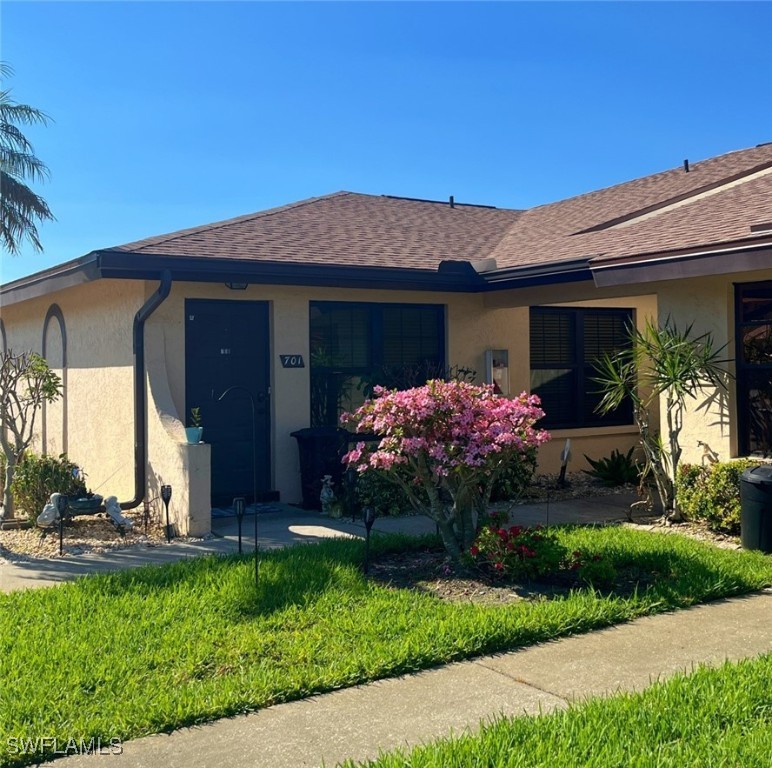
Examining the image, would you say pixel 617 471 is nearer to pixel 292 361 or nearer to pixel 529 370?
pixel 529 370

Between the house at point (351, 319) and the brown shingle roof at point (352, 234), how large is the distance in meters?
0.06

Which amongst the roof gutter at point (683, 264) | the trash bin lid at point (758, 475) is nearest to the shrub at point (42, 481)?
the roof gutter at point (683, 264)

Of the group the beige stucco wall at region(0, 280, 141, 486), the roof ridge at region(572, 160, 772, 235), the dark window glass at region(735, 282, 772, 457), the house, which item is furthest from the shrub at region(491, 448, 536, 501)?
the beige stucco wall at region(0, 280, 141, 486)

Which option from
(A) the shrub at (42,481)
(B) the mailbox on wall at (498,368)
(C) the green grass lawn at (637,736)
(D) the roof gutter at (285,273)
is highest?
(D) the roof gutter at (285,273)

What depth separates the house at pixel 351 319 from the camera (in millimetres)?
9289

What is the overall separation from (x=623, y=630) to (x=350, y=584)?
203cm

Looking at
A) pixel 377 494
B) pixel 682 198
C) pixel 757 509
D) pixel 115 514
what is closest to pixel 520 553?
pixel 757 509

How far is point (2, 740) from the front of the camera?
407 cm

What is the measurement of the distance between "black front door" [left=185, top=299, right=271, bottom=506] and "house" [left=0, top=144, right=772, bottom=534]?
0.03m

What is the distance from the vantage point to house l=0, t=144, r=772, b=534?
9.29 m

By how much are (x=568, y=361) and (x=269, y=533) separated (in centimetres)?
648

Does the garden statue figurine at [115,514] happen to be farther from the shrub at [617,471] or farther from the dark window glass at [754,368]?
the shrub at [617,471]

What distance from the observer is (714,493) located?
8.93 meters

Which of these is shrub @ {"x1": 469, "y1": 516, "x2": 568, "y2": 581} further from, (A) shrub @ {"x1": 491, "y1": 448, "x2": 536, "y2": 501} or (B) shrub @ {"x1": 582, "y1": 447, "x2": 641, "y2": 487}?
(B) shrub @ {"x1": 582, "y1": 447, "x2": 641, "y2": 487}
